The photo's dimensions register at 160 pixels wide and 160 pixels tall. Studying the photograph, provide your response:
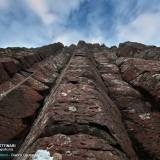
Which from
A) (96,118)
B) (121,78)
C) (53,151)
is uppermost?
(121,78)

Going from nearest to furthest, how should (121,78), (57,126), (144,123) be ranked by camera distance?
(57,126) → (144,123) → (121,78)

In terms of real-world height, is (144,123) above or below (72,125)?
above

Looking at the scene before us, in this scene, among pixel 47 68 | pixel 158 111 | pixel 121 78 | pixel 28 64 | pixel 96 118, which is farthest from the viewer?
pixel 28 64

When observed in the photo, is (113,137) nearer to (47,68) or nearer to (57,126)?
(57,126)

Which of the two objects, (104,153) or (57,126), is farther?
(57,126)

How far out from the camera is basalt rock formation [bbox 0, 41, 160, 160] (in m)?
5.36

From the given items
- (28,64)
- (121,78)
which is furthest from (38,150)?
(28,64)

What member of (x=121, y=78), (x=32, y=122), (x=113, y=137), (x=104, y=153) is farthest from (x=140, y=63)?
(x=104, y=153)

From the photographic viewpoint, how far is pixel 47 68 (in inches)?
588

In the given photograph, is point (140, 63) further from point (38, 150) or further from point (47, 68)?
point (38, 150)

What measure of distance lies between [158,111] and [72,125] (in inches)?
139

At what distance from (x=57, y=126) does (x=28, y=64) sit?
36.1ft

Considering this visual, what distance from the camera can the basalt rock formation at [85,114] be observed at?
536 cm

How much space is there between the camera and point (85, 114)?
257 inches
